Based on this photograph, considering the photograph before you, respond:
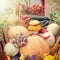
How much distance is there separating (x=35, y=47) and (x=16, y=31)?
0.16m

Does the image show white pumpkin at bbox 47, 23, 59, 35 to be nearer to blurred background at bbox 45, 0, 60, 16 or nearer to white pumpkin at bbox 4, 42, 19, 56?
blurred background at bbox 45, 0, 60, 16

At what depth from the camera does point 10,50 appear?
115cm

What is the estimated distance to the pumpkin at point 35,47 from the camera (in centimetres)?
114

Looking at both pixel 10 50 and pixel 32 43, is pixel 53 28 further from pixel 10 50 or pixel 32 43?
pixel 10 50

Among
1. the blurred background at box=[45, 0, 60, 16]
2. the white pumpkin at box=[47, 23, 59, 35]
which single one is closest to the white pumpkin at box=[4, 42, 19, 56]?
the white pumpkin at box=[47, 23, 59, 35]

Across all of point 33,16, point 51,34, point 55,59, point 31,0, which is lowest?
point 55,59

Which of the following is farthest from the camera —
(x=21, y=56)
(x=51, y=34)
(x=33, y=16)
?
(x=33, y=16)

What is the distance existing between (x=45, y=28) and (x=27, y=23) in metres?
0.13

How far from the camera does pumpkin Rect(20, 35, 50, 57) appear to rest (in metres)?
1.14

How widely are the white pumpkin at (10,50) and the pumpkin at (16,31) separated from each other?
7 cm

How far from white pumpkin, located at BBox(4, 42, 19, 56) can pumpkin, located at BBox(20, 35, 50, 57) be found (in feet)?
0.12

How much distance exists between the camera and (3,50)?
1.19 m

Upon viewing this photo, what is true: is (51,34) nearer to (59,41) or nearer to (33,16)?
(59,41)

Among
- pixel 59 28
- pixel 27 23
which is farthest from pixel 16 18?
pixel 59 28
